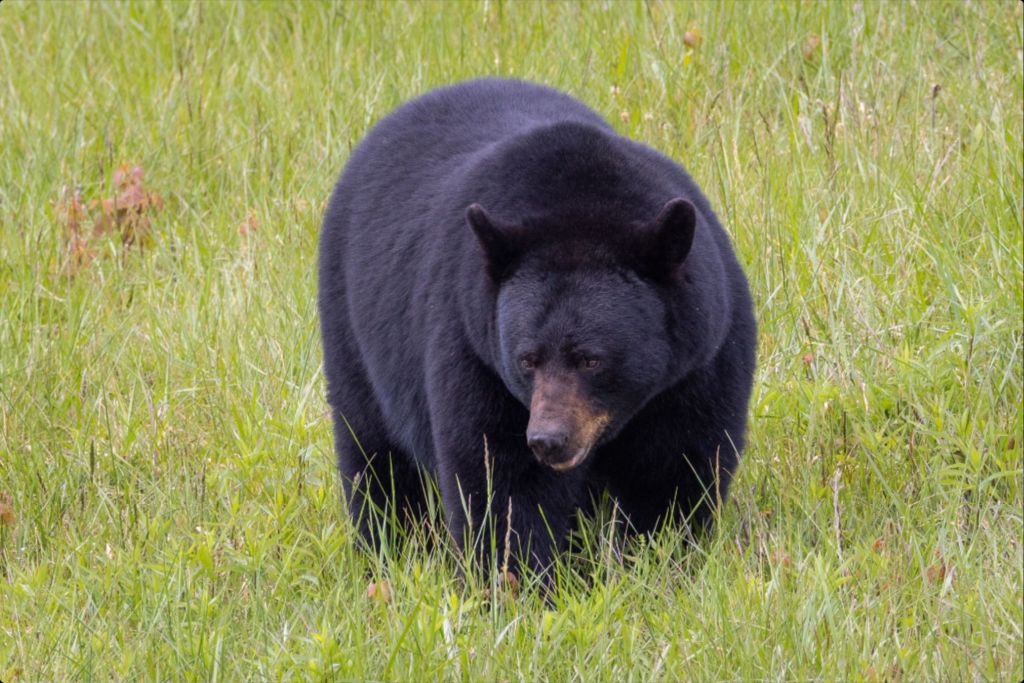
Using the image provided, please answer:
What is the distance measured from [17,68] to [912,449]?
5108 millimetres

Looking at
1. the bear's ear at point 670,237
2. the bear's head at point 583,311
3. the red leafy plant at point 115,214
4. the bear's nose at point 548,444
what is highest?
the bear's ear at point 670,237

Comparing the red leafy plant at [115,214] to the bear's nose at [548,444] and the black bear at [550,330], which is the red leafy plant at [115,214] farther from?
the bear's nose at [548,444]

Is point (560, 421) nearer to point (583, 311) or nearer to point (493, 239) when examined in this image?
point (583, 311)

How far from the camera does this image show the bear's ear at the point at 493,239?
3.56m

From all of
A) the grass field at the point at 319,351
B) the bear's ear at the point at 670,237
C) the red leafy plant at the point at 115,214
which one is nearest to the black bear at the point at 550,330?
the bear's ear at the point at 670,237

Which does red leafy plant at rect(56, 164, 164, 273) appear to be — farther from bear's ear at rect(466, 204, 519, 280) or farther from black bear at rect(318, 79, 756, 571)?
bear's ear at rect(466, 204, 519, 280)

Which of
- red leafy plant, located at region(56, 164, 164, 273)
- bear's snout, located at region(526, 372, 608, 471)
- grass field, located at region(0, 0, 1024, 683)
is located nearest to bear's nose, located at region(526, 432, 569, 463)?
bear's snout, located at region(526, 372, 608, 471)

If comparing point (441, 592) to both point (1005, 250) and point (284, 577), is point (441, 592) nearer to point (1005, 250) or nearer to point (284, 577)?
point (284, 577)

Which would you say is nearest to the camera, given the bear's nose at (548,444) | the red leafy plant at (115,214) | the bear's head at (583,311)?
the bear's nose at (548,444)

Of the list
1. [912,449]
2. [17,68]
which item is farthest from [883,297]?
[17,68]

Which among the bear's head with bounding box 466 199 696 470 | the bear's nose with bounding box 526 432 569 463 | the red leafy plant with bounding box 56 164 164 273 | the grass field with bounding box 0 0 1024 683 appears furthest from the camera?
the red leafy plant with bounding box 56 164 164 273

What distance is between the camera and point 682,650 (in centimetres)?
327

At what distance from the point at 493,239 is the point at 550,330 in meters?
0.26

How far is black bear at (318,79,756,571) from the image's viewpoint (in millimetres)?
3633
